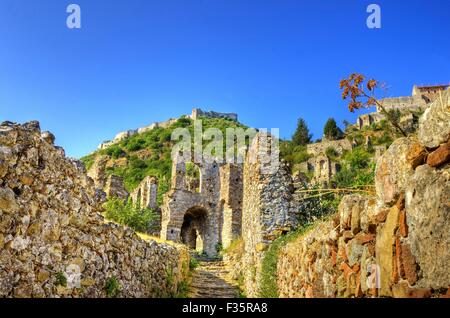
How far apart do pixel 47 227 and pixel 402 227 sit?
3657 mm

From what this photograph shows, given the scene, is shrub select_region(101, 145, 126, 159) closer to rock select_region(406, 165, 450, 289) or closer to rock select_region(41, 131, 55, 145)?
rock select_region(41, 131, 55, 145)

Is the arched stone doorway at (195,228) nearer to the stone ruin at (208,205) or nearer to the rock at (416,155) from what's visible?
the stone ruin at (208,205)

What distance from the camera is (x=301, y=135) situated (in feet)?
237

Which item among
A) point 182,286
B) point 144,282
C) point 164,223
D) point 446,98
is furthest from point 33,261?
point 164,223

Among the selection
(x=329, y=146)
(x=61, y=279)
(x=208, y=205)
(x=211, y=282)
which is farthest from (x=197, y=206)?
(x=329, y=146)

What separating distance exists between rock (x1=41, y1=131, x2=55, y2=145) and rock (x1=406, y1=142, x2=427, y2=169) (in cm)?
429

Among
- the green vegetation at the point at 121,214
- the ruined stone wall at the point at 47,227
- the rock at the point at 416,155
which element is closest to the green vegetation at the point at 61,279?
the ruined stone wall at the point at 47,227

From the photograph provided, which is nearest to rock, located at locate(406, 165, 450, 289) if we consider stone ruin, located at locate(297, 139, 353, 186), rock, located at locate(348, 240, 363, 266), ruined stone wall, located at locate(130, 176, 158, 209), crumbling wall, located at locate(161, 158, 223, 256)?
rock, located at locate(348, 240, 363, 266)

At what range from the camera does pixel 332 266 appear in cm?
467

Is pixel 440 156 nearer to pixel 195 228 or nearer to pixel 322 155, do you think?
pixel 195 228

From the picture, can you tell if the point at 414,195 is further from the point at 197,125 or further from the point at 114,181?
the point at 197,125

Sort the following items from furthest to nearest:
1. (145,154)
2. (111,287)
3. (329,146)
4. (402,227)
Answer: (329,146) < (145,154) < (111,287) < (402,227)

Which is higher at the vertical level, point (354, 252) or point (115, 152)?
point (115, 152)
